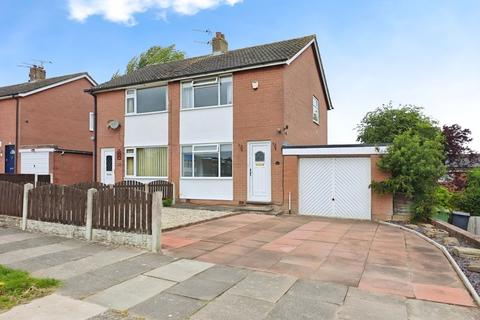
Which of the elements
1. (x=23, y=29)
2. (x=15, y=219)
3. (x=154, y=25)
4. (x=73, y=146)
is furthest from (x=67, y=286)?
(x=73, y=146)

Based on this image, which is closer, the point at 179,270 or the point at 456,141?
the point at 179,270

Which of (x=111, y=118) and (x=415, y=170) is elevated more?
(x=111, y=118)

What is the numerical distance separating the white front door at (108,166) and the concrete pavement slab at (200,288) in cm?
1343

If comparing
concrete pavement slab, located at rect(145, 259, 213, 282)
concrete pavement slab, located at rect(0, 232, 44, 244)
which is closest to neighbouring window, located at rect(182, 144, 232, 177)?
concrete pavement slab, located at rect(0, 232, 44, 244)

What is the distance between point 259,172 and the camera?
45.0ft

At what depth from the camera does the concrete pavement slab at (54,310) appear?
385cm

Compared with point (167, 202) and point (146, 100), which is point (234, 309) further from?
point (146, 100)

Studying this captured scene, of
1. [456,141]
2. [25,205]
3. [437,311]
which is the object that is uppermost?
[456,141]

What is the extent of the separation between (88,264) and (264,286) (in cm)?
308

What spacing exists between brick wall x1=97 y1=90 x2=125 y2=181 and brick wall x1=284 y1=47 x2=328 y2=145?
27.0 feet

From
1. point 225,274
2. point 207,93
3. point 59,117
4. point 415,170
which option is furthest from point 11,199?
point 59,117

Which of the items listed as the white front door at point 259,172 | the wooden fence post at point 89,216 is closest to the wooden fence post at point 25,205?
the wooden fence post at point 89,216

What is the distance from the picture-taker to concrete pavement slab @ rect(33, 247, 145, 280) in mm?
5367

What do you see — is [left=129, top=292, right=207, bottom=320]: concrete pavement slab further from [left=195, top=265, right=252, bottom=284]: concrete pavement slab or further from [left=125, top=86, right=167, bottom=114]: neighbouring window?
[left=125, top=86, right=167, bottom=114]: neighbouring window
